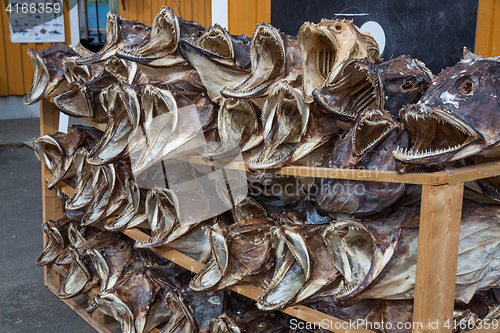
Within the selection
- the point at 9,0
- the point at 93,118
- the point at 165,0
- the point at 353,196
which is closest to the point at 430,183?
the point at 353,196

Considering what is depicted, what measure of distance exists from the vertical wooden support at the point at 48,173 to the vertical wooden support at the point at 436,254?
2.73 metres

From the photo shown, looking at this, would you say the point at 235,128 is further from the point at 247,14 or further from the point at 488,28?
the point at 247,14

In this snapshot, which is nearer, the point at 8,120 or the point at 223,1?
the point at 223,1

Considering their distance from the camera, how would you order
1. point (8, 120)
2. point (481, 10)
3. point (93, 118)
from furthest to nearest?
1. point (8, 120)
2. point (93, 118)
3. point (481, 10)

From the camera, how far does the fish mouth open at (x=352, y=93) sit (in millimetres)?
1467

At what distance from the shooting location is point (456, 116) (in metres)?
1.23

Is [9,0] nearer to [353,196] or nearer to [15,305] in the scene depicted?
[15,305]

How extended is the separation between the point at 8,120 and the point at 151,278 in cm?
837

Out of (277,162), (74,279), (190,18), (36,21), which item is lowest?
(74,279)

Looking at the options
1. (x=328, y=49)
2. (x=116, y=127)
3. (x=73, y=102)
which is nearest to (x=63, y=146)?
(x=73, y=102)

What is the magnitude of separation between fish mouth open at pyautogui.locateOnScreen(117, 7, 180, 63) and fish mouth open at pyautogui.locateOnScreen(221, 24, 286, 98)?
39 centimetres

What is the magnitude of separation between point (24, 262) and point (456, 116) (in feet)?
12.0

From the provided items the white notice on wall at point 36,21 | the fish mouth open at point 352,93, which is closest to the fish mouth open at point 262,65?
the fish mouth open at point 352,93

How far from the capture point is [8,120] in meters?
9.42
